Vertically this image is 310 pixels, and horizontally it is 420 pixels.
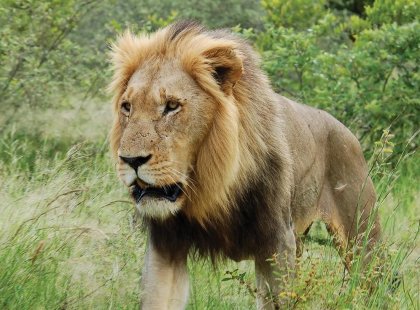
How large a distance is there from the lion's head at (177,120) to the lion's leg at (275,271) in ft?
1.24

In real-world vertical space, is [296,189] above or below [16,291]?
below

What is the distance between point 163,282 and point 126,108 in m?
0.76

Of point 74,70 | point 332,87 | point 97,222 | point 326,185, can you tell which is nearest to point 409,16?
point 332,87

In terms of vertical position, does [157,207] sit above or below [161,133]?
below

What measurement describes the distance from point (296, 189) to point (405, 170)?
11.8 ft

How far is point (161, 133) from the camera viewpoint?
384 centimetres

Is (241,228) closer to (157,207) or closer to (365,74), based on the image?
(157,207)

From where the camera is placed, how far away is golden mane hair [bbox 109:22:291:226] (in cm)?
400

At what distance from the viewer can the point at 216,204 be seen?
4105mm

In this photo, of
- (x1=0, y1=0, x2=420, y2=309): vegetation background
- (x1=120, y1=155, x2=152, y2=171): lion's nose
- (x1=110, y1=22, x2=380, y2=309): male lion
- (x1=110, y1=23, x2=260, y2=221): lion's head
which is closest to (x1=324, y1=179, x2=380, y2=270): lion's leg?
(x1=0, y1=0, x2=420, y2=309): vegetation background

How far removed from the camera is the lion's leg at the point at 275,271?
426 cm

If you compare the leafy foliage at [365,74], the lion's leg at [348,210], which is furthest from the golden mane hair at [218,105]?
the leafy foliage at [365,74]

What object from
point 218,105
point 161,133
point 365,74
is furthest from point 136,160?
point 365,74

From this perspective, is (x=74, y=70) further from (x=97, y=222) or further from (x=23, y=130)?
(x=97, y=222)
